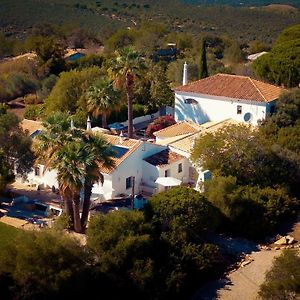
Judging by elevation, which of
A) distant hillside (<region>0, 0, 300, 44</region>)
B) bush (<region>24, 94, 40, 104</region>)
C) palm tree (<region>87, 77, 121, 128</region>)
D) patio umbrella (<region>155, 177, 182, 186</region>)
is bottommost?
distant hillside (<region>0, 0, 300, 44</region>)

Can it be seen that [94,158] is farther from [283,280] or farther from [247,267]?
[283,280]

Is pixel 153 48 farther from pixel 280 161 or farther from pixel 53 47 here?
pixel 280 161

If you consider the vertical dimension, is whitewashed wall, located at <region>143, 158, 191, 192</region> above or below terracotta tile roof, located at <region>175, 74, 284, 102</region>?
below

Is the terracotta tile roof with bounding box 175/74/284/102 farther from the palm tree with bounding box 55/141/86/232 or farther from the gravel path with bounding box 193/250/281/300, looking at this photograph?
the palm tree with bounding box 55/141/86/232

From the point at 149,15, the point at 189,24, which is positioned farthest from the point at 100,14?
the point at 189,24

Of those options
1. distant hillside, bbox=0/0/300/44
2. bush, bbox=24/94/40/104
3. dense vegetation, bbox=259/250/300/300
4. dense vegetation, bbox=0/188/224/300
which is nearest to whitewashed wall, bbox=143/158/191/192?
dense vegetation, bbox=0/188/224/300

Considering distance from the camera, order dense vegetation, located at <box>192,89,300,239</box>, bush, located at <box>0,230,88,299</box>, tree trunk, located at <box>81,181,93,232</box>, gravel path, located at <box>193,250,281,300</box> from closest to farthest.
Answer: bush, located at <box>0,230,88,299</box> → gravel path, located at <box>193,250,281,300</box> → tree trunk, located at <box>81,181,93,232</box> → dense vegetation, located at <box>192,89,300,239</box>
